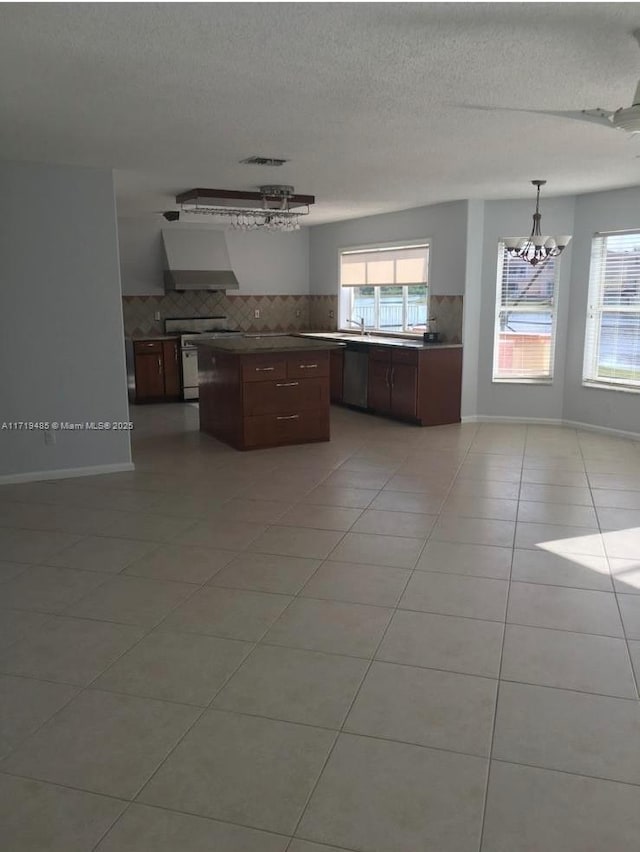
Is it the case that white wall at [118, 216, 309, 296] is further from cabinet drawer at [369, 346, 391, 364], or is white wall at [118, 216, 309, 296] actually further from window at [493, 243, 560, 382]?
window at [493, 243, 560, 382]

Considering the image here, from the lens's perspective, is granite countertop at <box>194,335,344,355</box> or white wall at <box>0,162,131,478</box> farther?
granite countertop at <box>194,335,344,355</box>

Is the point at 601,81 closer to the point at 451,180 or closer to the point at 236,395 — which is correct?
the point at 451,180

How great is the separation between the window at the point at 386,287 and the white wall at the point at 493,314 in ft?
2.68

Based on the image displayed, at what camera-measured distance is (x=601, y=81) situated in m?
3.05

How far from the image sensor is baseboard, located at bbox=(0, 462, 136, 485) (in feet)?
16.7

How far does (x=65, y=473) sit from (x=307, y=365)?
231 centimetres

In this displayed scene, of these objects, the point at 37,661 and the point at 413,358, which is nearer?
the point at 37,661

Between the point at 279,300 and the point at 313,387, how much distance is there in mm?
3860

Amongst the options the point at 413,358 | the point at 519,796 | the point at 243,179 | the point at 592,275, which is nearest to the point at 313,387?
the point at 413,358

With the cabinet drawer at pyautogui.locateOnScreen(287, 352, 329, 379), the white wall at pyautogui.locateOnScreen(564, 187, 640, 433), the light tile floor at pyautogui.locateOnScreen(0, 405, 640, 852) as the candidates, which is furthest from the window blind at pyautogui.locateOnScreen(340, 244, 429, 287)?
the light tile floor at pyautogui.locateOnScreen(0, 405, 640, 852)

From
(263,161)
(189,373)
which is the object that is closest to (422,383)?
(263,161)

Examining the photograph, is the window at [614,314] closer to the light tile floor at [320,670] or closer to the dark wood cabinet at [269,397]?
the light tile floor at [320,670]

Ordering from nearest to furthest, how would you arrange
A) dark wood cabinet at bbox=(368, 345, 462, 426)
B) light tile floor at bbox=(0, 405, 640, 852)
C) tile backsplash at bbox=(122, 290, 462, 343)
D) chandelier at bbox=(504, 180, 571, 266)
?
light tile floor at bbox=(0, 405, 640, 852)
chandelier at bbox=(504, 180, 571, 266)
dark wood cabinet at bbox=(368, 345, 462, 426)
tile backsplash at bbox=(122, 290, 462, 343)

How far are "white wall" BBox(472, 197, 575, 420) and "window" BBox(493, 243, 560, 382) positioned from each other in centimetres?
7
